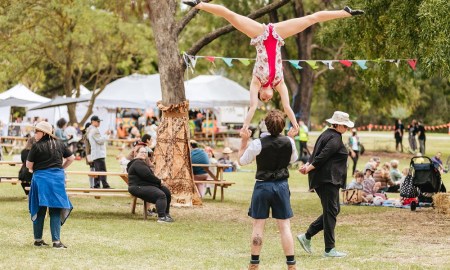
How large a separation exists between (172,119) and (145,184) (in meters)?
2.89

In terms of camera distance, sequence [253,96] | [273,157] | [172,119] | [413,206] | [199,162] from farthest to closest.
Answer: [199,162]
[172,119]
[413,206]
[253,96]
[273,157]

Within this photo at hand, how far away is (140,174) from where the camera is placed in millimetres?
14734

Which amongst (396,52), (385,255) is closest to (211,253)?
(385,255)

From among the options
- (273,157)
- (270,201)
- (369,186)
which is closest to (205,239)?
(270,201)

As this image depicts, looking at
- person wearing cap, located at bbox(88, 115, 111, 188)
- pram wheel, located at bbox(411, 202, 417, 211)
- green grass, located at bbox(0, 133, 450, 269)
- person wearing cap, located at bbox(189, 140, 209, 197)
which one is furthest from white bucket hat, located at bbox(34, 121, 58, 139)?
pram wheel, located at bbox(411, 202, 417, 211)

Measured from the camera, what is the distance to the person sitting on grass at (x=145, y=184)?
14.7 meters

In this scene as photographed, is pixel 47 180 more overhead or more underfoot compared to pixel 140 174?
more overhead

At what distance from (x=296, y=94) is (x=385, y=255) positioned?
2765cm

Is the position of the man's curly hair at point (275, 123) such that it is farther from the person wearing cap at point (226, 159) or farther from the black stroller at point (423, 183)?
the person wearing cap at point (226, 159)

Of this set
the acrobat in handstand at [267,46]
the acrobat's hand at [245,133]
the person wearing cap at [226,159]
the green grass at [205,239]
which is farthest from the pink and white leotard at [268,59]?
the person wearing cap at [226,159]

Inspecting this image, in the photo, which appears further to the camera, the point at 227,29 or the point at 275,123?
the point at 227,29

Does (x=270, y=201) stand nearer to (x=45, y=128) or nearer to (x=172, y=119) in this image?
(x=45, y=128)

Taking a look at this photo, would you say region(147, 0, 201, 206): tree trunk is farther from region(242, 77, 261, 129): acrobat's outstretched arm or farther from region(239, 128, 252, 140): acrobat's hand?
region(239, 128, 252, 140): acrobat's hand

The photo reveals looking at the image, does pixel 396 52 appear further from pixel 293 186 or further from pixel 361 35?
pixel 293 186
